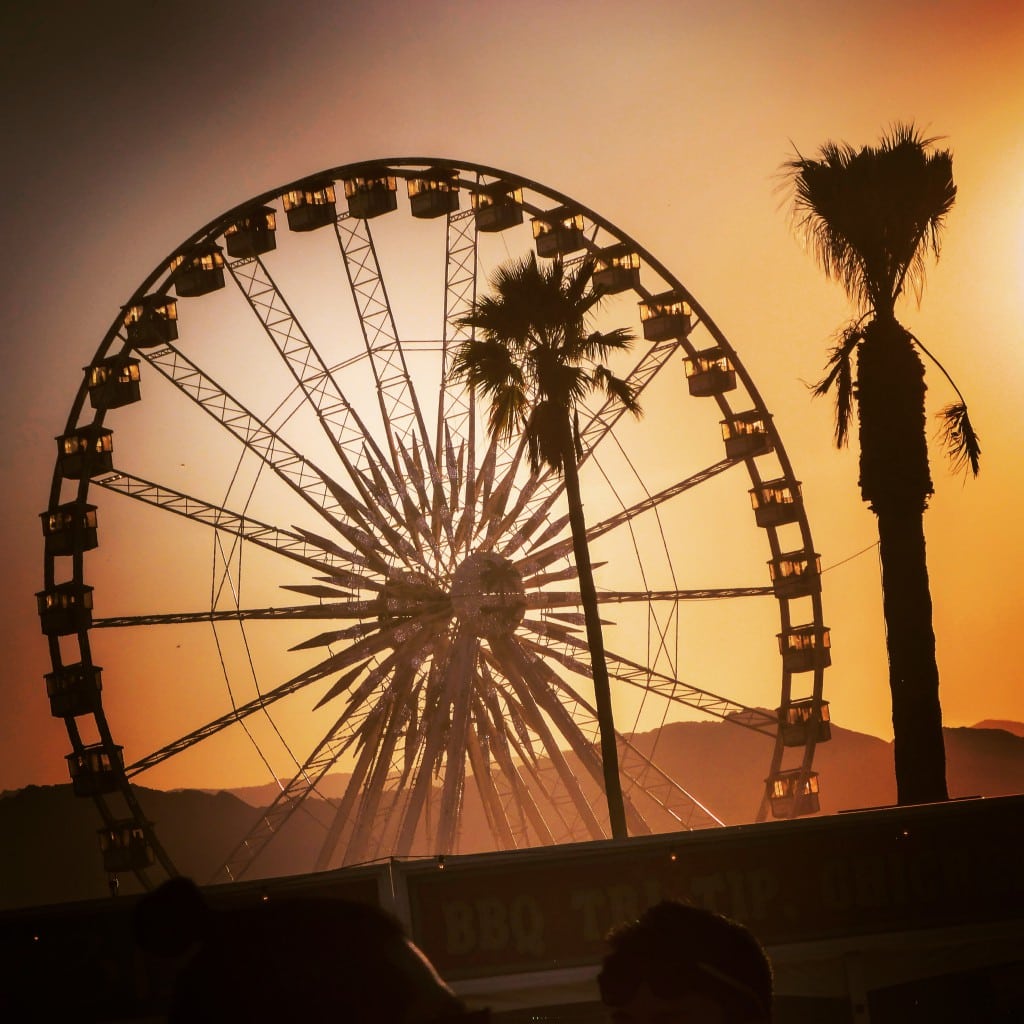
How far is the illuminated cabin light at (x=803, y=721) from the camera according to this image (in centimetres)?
3769

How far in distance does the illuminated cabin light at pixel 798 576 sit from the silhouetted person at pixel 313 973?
3641 centimetres

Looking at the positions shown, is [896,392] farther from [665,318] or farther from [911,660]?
[665,318]

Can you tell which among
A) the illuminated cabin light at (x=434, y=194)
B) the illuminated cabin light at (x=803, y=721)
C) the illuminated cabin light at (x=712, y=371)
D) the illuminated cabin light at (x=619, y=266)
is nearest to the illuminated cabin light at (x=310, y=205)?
the illuminated cabin light at (x=434, y=194)

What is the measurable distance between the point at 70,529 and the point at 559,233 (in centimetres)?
1218

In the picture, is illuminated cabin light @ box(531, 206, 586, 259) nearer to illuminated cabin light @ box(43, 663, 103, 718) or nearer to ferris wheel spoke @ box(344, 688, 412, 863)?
ferris wheel spoke @ box(344, 688, 412, 863)

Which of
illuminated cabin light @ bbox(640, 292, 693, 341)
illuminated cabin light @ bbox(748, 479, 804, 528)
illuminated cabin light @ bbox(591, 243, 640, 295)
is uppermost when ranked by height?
illuminated cabin light @ bbox(591, 243, 640, 295)

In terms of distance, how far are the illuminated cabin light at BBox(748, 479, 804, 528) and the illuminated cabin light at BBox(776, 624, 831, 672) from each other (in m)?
2.43

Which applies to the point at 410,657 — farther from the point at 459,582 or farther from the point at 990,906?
the point at 990,906

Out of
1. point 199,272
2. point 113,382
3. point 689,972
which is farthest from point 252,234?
point 689,972

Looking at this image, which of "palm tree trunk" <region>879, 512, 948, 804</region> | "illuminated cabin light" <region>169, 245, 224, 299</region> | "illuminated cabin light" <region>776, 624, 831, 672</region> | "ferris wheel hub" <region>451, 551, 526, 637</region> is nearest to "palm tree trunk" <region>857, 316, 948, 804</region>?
"palm tree trunk" <region>879, 512, 948, 804</region>

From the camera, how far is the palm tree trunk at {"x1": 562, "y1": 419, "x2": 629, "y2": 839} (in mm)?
28500

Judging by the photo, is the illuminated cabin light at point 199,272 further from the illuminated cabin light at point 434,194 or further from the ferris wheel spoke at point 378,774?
the ferris wheel spoke at point 378,774

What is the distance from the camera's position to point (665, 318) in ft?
122

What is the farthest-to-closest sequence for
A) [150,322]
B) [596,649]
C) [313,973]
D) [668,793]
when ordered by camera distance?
[668,793] → [150,322] → [596,649] → [313,973]
